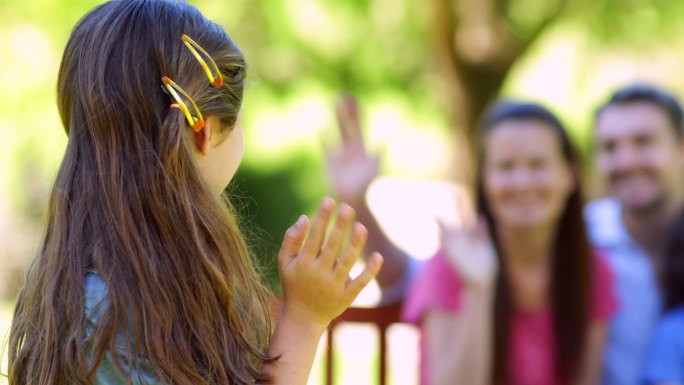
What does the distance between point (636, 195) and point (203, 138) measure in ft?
6.26

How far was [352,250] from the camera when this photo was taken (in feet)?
4.60

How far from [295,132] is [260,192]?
772 millimetres

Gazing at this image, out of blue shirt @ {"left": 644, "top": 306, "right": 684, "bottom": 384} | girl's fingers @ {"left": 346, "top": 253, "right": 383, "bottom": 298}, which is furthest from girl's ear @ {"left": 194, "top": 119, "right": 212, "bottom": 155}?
blue shirt @ {"left": 644, "top": 306, "right": 684, "bottom": 384}

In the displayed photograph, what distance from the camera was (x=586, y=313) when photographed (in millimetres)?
2709

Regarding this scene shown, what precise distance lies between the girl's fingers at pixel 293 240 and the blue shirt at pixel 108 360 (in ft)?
0.80

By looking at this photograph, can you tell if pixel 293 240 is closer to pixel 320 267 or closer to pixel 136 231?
pixel 320 267

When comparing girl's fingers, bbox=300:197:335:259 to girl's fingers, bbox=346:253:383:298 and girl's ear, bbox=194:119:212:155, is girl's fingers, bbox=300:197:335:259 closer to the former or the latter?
girl's fingers, bbox=346:253:383:298

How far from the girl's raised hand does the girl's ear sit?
0.18 meters

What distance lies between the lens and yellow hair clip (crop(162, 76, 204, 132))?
1.36 meters

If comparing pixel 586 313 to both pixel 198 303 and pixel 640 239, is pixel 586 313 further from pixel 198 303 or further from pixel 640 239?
pixel 198 303

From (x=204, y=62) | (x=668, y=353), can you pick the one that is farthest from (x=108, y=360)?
(x=668, y=353)

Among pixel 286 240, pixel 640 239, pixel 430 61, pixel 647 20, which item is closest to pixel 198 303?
pixel 286 240

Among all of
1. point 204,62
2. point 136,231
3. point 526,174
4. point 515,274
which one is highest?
point 204,62

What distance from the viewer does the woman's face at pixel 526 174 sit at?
2.77 meters
